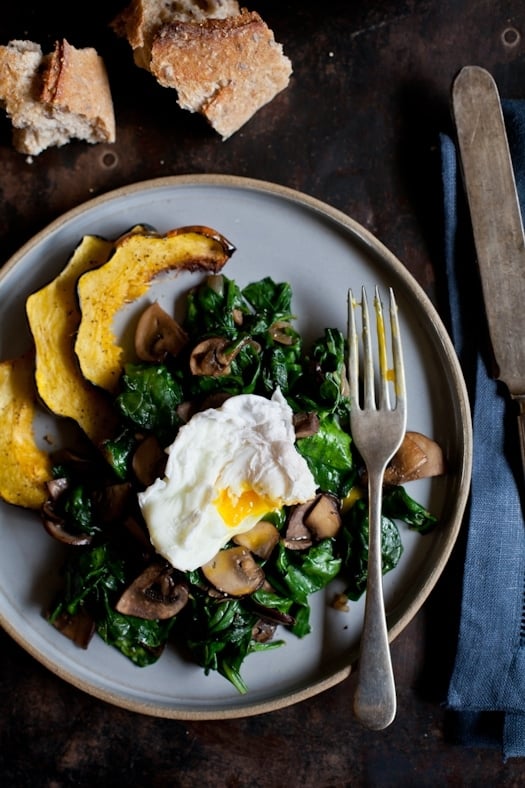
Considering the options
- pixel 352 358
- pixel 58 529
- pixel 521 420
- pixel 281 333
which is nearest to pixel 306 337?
pixel 281 333

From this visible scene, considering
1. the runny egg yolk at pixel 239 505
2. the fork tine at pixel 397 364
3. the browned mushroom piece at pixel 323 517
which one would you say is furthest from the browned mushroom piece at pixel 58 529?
the fork tine at pixel 397 364

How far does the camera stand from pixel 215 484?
2.54m

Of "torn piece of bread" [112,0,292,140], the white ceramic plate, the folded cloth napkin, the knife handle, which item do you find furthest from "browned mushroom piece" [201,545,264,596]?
"torn piece of bread" [112,0,292,140]

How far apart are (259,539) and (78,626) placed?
751mm

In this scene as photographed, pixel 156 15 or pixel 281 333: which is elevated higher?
pixel 156 15

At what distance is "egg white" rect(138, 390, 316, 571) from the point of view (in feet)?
8.26

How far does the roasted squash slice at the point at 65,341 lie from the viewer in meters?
2.74

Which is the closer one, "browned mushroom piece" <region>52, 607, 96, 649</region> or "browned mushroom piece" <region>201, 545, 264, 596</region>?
"browned mushroom piece" <region>201, 545, 264, 596</region>

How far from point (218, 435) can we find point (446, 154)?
1425mm

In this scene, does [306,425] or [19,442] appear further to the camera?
[19,442]

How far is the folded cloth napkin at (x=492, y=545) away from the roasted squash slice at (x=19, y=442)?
1.62 m

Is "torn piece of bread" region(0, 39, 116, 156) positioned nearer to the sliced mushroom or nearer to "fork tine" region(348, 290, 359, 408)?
"fork tine" region(348, 290, 359, 408)

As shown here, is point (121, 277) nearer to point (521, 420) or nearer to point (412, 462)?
point (412, 462)

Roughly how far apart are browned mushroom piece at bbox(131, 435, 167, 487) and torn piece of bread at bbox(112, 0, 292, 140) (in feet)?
4.02
